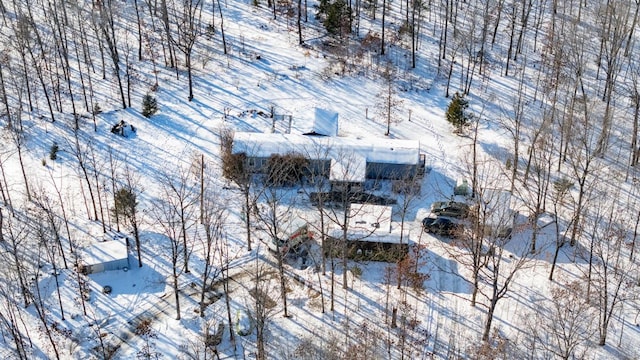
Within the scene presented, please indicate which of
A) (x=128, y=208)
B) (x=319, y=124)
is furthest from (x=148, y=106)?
(x=319, y=124)

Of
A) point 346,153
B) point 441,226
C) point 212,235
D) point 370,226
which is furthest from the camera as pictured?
point 346,153

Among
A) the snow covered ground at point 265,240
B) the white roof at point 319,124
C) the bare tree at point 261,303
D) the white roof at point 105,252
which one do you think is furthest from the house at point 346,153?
the white roof at point 105,252

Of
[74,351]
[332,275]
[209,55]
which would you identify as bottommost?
[74,351]

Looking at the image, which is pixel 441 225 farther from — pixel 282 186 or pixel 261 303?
pixel 261 303

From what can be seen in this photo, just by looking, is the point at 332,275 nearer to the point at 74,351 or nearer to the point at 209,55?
the point at 74,351

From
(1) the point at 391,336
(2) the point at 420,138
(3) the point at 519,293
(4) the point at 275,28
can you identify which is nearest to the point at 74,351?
(1) the point at 391,336
